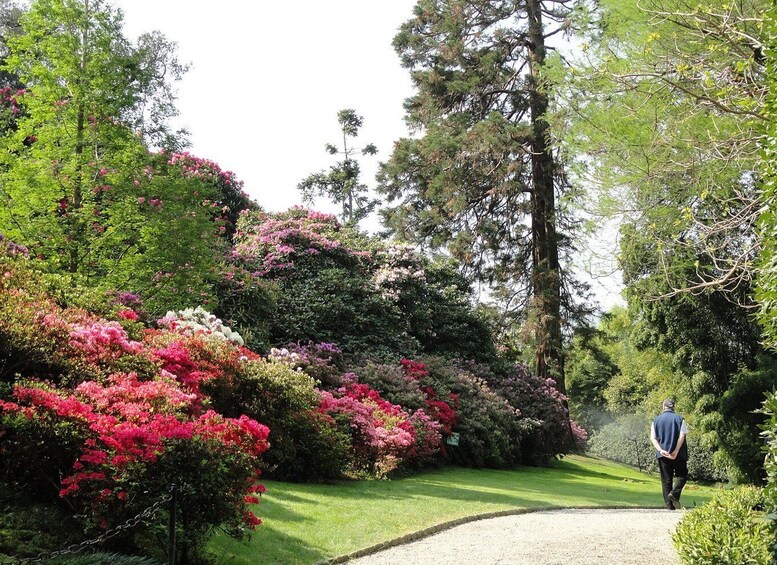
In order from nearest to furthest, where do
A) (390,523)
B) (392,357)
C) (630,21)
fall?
(390,523) → (630,21) → (392,357)

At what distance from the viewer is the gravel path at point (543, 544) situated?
6638 millimetres

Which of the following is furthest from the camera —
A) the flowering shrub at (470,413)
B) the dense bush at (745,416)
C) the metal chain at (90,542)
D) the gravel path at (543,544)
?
the dense bush at (745,416)

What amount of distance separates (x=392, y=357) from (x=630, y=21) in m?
8.73

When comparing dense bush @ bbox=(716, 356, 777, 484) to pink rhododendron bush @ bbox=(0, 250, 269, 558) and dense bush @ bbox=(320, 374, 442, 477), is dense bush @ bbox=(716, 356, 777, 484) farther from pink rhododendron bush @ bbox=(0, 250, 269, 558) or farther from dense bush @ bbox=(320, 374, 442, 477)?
pink rhododendron bush @ bbox=(0, 250, 269, 558)

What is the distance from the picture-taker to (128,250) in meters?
12.1

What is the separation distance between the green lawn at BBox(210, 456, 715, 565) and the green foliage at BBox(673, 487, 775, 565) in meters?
2.86

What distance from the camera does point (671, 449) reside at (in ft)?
35.7

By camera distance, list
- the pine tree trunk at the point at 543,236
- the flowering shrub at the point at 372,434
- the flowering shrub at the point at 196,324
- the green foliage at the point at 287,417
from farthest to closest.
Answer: the pine tree trunk at the point at 543,236 → the flowering shrub at the point at 372,434 → the flowering shrub at the point at 196,324 → the green foliage at the point at 287,417

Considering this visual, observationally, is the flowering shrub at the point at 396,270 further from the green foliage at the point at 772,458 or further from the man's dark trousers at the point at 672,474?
the green foliage at the point at 772,458

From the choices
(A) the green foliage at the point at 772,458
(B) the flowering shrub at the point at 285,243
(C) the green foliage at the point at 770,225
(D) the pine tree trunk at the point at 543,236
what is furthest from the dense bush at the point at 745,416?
(A) the green foliage at the point at 772,458

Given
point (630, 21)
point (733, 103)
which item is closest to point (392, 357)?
point (630, 21)

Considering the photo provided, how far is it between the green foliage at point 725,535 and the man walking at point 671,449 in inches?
140

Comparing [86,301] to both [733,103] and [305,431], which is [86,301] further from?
[733,103]

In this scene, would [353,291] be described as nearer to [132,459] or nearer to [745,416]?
[745,416]
